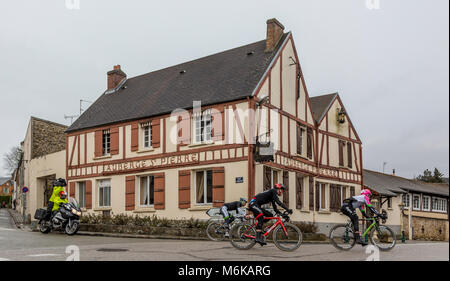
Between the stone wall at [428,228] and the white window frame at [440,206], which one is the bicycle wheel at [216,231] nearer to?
→ the stone wall at [428,228]

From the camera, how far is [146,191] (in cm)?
2359

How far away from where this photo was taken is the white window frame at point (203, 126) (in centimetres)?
2128

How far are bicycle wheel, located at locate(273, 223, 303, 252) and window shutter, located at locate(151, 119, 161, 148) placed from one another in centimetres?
1243

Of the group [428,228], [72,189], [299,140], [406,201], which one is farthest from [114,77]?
[428,228]

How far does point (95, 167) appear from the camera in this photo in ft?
83.5

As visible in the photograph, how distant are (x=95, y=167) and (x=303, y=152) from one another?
400 inches

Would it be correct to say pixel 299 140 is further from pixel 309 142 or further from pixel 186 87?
pixel 186 87

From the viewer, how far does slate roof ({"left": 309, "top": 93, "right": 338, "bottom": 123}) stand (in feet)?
86.9

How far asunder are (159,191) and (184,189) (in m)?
1.57

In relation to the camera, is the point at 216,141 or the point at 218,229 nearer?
the point at 218,229

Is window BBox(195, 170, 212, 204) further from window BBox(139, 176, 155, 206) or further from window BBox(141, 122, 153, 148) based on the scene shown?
window BBox(141, 122, 153, 148)

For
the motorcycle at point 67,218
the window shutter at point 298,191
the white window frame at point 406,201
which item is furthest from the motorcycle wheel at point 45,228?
the white window frame at point 406,201

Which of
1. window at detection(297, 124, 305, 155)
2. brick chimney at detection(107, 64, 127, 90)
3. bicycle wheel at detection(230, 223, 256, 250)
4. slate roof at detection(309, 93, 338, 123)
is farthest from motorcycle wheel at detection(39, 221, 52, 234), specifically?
slate roof at detection(309, 93, 338, 123)
